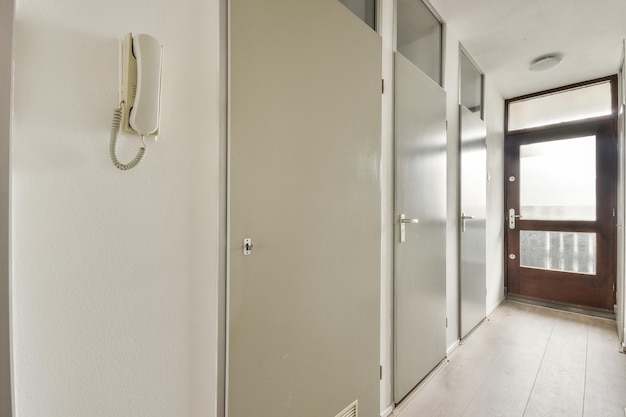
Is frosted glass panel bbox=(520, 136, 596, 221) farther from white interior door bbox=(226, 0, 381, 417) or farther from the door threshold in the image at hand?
white interior door bbox=(226, 0, 381, 417)

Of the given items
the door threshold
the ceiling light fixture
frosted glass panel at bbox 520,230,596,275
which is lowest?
the door threshold

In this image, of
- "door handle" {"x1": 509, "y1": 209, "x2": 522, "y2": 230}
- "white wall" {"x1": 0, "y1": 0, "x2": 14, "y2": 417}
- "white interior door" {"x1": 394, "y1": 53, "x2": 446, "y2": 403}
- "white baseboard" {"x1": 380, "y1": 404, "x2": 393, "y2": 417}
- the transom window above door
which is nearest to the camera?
"white wall" {"x1": 0, "y1": 0, "x2": 14, "y2": 417}

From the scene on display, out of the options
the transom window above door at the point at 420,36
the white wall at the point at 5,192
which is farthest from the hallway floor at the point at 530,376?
the transom window above door at the point at 420,36

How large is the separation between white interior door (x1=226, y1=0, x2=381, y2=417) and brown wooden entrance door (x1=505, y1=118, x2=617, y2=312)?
3327 mm

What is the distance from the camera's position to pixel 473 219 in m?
2.96

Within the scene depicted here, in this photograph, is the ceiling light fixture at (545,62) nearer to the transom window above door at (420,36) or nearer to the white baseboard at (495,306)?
the transom window above door at (420,36)

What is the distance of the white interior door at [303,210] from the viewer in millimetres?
1025

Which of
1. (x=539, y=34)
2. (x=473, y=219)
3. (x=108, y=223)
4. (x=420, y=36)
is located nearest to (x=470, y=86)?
(x=539, y=34)

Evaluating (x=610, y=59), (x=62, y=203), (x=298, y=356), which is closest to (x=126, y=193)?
(x=62, y=203)

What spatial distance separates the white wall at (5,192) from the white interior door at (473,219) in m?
2.93

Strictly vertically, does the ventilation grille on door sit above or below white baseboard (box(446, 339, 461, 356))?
above

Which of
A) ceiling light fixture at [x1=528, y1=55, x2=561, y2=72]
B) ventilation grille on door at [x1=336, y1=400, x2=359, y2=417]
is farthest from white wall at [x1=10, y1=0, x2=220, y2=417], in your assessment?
ceiling light fixture at [x1=528, y1=55, x2=561, y2=72]

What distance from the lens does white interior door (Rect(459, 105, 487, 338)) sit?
9.20ft

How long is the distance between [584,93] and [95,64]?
4889 millimetres
